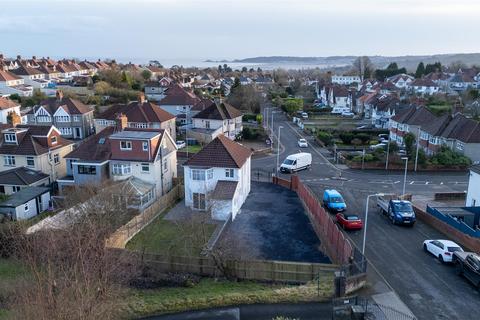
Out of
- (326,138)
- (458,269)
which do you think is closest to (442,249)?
(458,269)

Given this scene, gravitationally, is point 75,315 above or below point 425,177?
above

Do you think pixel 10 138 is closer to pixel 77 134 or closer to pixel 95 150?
pixel 95 150

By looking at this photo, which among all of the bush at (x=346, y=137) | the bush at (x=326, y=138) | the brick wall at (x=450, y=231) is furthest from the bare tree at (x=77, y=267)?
the bush at (x=346, y=137)

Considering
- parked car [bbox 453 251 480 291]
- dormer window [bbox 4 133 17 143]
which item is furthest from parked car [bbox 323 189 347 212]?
dormer window [bbox 4 133 17 143]

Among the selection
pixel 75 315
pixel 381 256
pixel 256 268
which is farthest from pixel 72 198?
pixel 381 256

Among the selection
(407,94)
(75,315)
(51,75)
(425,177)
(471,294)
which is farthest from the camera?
(51,75)

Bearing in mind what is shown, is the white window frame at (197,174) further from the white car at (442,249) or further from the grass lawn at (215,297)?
the white car at (442,249)

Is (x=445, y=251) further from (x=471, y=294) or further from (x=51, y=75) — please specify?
(x=51, y=75)

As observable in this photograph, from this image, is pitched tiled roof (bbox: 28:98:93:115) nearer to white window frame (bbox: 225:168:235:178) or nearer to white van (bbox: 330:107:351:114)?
white window frame (bbox: 225:168:235:178)
